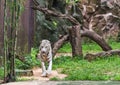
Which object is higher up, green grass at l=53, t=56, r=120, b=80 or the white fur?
the white fur

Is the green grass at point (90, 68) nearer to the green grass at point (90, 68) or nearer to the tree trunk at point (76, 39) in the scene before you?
the green grass at point (90, 68)

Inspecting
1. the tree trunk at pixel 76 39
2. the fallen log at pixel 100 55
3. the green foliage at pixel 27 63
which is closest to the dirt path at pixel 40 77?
the green foliage at pixel 27 63

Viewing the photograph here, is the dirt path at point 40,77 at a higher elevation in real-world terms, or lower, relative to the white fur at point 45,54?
lower

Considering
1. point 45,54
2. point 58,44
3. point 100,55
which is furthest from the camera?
point 58,44

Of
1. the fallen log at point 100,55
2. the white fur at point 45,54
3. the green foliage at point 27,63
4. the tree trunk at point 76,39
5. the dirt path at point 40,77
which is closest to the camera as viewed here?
the dirt path at point 40,77

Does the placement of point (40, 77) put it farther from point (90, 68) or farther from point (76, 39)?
point (76, 39)

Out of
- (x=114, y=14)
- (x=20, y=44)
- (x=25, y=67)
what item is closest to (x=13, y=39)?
(x=25, y=67)

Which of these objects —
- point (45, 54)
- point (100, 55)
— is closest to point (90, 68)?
point (45, 54)

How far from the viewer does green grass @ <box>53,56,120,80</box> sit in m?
8.30

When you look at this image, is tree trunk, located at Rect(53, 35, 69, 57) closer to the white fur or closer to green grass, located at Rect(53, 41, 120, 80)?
green grass, located at Rect(53, 41, 120, 80)

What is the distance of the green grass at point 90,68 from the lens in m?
8.30

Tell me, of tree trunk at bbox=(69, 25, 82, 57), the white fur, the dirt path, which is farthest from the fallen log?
the white fur

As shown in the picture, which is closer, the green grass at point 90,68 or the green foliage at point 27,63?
the green grass at point 90,68

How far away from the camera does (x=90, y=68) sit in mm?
9852
